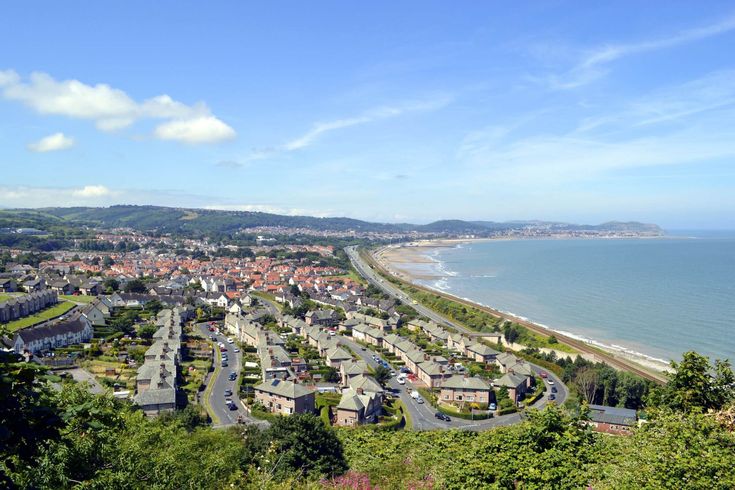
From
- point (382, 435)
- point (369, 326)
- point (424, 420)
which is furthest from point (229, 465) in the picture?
point (369, 326)

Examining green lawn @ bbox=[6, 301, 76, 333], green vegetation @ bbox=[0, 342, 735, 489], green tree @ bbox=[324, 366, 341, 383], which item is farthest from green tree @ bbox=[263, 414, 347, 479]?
green lawn @ bbox=[6, 301, 76, 333]

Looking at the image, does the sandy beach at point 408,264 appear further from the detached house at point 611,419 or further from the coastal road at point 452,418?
the detached house at point 611,419

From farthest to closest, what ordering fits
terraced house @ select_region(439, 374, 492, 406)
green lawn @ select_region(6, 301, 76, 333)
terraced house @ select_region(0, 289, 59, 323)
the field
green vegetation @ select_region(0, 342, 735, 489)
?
1. terraced house @ select_region(0, 289, 59, 323)
2. green lawn @ select_region(6, 301, 76, 333)
3. terraced house @ select_region(439, 374, 492, 406)
4. the field
5. green vegetation @ select_region(0, 342, 735, 489)

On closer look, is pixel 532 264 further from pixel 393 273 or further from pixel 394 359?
pixel 394 359

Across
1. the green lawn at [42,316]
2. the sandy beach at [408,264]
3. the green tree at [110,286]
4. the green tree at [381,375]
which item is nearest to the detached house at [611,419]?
the green tree at [381,375]

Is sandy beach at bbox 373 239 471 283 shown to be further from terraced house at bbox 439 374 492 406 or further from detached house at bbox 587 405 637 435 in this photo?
detached house at bbox 587 405 637 435

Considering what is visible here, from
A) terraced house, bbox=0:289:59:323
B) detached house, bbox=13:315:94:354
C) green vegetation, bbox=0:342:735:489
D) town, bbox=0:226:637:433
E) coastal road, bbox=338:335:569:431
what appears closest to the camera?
green vegetation, bbox=0:342:735:489

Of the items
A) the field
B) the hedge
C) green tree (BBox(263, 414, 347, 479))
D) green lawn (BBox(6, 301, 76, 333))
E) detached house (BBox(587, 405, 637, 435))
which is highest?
green tree (BBox(263, 414, 347, 479))
